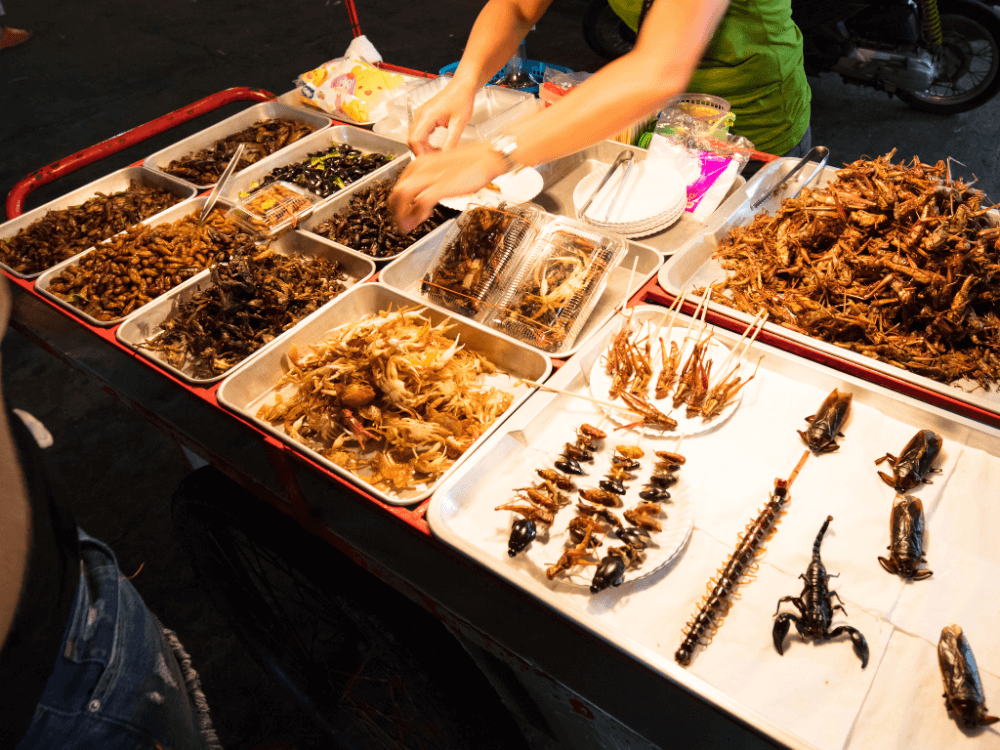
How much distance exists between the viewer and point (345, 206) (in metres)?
3.16

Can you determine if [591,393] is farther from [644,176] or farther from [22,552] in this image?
[22,552]

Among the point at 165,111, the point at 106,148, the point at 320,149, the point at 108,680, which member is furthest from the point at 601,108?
the point at 165,111

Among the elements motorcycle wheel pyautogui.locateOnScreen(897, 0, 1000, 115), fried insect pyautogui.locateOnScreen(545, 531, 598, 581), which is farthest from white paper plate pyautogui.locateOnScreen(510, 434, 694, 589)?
motorcycle wheel pyautogui.locateOnScreen(897, 0, 1000, 115)

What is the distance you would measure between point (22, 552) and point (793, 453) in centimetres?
195

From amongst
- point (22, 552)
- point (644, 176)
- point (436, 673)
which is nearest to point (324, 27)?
point (644, 176)

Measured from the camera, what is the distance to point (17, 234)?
10.4ft

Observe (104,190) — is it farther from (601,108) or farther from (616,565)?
(616,565)

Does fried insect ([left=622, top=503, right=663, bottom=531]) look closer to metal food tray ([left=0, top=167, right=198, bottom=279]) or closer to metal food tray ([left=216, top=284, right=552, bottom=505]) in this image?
metal food tray ([left=216, top=284, right=552, bottom=505])

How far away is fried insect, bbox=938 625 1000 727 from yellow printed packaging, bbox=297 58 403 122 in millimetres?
3774

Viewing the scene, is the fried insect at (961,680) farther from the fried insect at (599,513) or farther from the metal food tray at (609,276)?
the metal food tray at (609,276)

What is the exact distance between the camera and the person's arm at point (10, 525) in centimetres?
65

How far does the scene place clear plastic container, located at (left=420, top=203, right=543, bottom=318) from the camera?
249 cm

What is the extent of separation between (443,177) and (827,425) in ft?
4.72

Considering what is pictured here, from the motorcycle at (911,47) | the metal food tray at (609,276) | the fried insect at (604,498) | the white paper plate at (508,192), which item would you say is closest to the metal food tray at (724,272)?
the metal food tray at (609,276)
